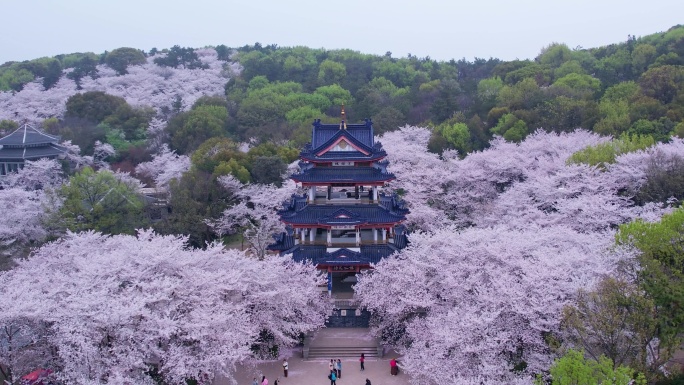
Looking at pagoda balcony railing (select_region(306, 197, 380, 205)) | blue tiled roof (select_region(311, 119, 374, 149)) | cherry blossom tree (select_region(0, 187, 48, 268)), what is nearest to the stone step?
pagoda balcony railing (select_region(306, 197, 380, 205))

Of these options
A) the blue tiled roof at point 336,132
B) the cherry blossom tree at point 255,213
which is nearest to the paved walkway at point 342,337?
the blue tiled roof at point 336,132

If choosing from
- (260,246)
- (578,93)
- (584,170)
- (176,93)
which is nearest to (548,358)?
(584,170)

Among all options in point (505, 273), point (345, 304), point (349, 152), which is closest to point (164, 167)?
point (349, 152)

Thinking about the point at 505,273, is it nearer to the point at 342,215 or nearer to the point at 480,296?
the point at 480,296

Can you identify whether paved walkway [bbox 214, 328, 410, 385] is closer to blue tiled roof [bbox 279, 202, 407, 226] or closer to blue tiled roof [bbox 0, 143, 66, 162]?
blue tiled roof [bbox 279, 202, 407, 226]

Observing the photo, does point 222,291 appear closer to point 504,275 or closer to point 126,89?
point 504,275

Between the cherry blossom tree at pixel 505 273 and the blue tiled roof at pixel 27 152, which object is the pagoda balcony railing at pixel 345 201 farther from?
the blue tiled roof at pixel 27 152

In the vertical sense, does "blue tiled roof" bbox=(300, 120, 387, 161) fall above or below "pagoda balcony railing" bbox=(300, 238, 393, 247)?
above
